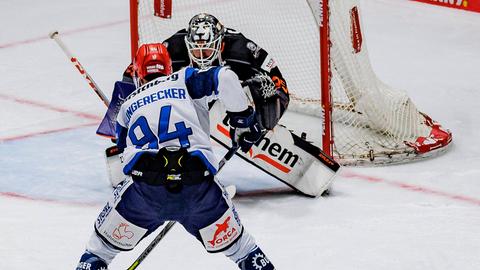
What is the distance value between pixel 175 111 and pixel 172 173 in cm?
20

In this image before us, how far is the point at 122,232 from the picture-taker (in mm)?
3867

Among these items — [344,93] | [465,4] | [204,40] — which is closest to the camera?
[204,40]

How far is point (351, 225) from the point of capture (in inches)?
199

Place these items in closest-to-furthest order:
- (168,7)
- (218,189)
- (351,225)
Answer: (218,189) < (351,225) < (168,7)

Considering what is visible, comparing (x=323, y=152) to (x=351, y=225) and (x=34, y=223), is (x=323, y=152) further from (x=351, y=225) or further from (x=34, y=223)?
(x=34, y=223)

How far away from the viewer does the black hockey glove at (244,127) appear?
4.04 metres

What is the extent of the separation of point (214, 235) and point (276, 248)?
1003 millimetres

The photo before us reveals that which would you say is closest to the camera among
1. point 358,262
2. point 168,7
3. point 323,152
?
point 358,262

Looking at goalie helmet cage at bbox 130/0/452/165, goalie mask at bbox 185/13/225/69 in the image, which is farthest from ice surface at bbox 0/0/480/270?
goalie mask at bbox 185/13/225/69

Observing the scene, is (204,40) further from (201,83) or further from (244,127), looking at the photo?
(201,83)

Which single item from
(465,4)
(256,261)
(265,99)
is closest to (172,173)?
(256,261)

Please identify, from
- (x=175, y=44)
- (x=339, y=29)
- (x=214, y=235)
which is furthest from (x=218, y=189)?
(x=339, y=29)

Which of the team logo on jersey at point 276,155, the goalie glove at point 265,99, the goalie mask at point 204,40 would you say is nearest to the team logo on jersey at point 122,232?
the goalie glove at point 265,99

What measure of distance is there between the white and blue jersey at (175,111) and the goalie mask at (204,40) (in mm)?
1158
